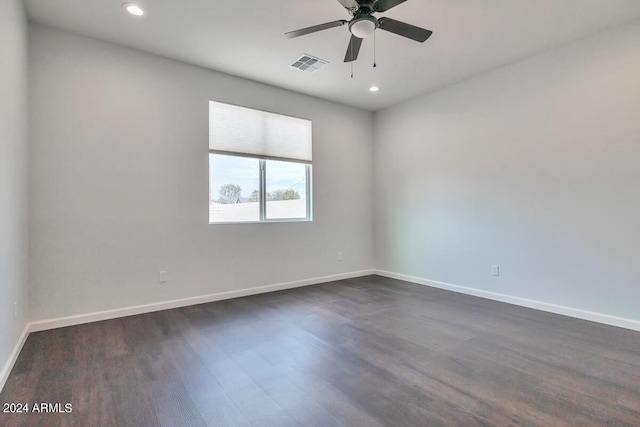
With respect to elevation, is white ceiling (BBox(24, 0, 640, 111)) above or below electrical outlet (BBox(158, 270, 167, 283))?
above

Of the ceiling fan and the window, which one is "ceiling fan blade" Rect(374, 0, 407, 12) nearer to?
the ceiling fan

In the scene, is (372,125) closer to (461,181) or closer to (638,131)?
(461,181)

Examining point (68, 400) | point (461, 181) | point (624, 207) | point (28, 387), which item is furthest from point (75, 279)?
point (624, 207)

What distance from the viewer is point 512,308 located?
12.1 ft

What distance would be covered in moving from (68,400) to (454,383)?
2413mm

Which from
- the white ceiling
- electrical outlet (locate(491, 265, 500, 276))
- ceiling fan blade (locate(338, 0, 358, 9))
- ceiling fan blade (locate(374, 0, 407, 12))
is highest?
the white ceiling

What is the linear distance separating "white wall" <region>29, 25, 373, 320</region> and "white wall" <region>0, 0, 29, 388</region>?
207mm

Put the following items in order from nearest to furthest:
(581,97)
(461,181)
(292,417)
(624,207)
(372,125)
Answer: (292,417) < (624,207) < (581,97) < (461,181) < (372,125)

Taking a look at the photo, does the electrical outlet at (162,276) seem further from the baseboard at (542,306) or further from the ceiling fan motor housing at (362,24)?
the baseboard at (542,306)

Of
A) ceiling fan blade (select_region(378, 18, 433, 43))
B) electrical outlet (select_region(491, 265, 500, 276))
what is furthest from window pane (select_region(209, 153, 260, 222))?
electrical outlet (select_region(491, 265, 500, 276))

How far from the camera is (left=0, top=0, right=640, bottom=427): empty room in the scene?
2037 mm

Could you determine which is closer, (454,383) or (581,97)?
(454,383)

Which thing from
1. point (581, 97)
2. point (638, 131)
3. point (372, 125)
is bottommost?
point (638, 131)

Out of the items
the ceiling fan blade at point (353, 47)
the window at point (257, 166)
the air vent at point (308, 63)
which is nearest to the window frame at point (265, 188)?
the window at point (257, 166)
